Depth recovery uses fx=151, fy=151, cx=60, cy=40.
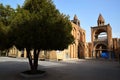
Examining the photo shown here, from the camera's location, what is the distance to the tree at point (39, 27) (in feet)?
41.1

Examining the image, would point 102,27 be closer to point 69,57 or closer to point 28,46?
point 69,57

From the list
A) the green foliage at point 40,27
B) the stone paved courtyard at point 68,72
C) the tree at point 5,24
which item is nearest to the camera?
the green foliage at point 40,27

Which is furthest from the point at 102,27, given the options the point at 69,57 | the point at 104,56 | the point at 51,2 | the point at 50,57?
the point at 51,2

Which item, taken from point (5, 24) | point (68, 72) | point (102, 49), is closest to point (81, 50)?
point (102, 49)

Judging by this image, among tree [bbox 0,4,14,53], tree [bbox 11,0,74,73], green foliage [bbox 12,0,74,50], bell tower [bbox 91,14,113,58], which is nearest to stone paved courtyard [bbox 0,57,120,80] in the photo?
tree [bbox 11,0,74,73]

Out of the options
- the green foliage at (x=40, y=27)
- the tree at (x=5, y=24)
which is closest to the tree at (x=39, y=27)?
the green foliage at (x=40, y=27)

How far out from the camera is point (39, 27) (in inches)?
495

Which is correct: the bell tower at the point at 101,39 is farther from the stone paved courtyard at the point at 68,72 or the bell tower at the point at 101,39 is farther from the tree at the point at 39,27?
the tree at the point at 39,27

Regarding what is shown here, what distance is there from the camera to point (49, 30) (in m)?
12.9

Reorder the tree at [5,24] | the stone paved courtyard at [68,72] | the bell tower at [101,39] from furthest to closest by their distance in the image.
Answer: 1. the bell tower at [101,39]
2. the tree at [5,24]
3. the stone paved courtyard at [68,72]

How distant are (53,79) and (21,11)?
6.48 m

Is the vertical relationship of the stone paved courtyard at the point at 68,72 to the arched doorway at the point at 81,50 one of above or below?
below

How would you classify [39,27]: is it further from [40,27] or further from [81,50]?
[81,50]

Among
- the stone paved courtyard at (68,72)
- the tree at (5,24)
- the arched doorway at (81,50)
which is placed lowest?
the stone paved courtyard at (68,72)
